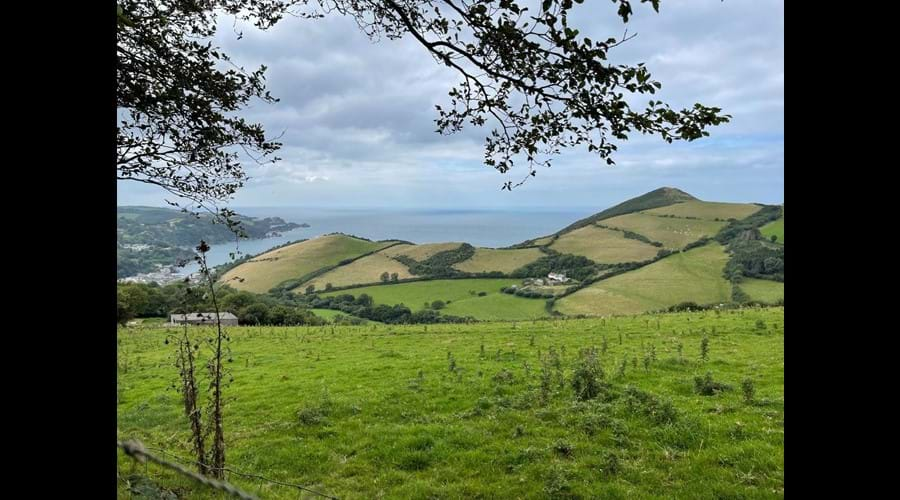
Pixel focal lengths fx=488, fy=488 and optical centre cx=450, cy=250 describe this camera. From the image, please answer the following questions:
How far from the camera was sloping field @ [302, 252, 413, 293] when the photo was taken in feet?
202

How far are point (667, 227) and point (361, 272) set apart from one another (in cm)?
5135

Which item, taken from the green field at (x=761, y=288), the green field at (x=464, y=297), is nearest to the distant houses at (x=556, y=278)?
the green field at (x=464, y=297)

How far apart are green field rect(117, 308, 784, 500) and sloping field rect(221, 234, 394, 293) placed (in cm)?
4645

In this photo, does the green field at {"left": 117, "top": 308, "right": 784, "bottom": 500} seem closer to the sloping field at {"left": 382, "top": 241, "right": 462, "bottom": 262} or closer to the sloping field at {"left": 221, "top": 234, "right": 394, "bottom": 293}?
the sloping field at {"left": 221, "top": 234, "right": 394, "bottom": 293}

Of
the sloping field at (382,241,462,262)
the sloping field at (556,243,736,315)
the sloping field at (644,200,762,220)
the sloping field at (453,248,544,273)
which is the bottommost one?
the sloping field at (556,243,736,315)

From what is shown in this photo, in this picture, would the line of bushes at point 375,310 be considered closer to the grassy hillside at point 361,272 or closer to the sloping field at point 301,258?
the grassy hillside at point 361,272

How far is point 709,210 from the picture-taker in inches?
3556

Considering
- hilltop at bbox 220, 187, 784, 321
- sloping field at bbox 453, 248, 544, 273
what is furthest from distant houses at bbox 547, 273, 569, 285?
sloping field at bbox 453, 248, 544, 273

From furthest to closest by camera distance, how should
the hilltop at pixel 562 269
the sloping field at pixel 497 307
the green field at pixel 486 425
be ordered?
the hilltop at pixel 562 269 → the sloping field at pixel 497 307 → the green field at pixel 486 425

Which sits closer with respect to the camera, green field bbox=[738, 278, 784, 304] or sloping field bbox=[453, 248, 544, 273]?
green field bbox=[738, 278, 784, 304]

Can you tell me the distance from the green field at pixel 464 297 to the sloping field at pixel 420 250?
44.6ft

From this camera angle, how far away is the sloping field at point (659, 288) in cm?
4566
